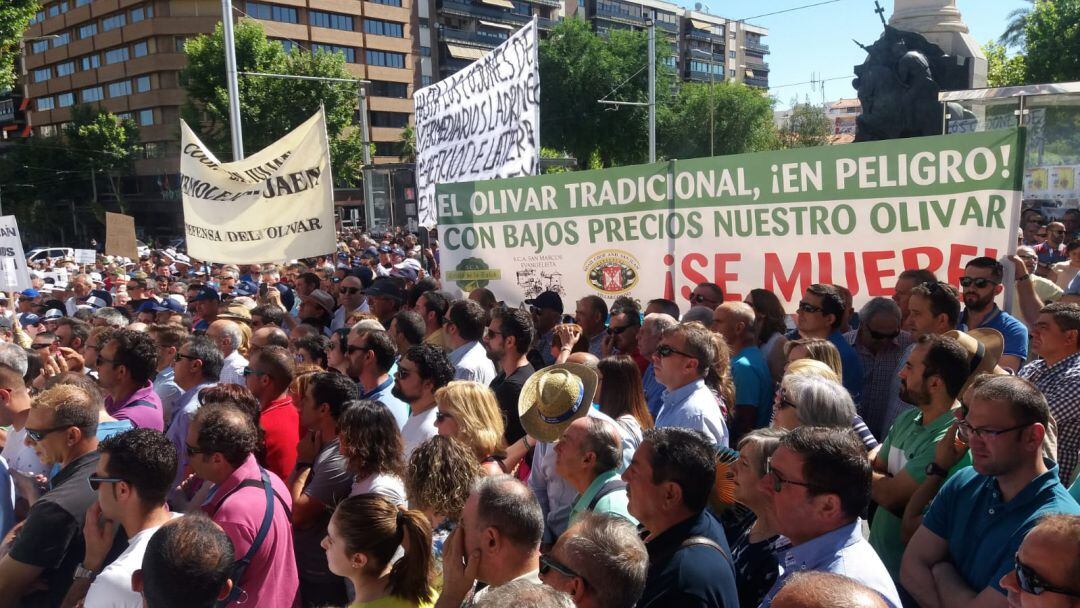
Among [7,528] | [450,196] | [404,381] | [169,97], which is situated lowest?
[7,528]

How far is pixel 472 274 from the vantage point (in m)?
8.12

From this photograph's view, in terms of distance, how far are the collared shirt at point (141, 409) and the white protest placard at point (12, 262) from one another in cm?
609

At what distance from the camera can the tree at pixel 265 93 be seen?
139ft

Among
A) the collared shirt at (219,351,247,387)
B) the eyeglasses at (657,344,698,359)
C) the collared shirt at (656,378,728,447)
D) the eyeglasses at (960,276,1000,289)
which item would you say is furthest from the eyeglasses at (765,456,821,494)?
the collared shirt at (219,351,247,387)

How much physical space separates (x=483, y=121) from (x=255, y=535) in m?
5.93

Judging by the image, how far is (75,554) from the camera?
3.34 meters

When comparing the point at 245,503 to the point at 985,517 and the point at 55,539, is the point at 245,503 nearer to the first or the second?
the point at 55,539

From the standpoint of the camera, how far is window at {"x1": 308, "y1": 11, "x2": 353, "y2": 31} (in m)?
59.0

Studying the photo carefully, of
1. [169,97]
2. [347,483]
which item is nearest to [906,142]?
[347,483]

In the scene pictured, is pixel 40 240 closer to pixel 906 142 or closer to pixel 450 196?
pixel 450 196

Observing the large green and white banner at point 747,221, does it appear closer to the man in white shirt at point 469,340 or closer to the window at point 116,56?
the man in white shirt at point 469,340

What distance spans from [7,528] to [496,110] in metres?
5.63

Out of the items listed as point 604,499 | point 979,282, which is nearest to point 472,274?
point 979,282

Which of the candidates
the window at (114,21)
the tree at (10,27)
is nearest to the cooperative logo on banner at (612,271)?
the tree at (10,27)
